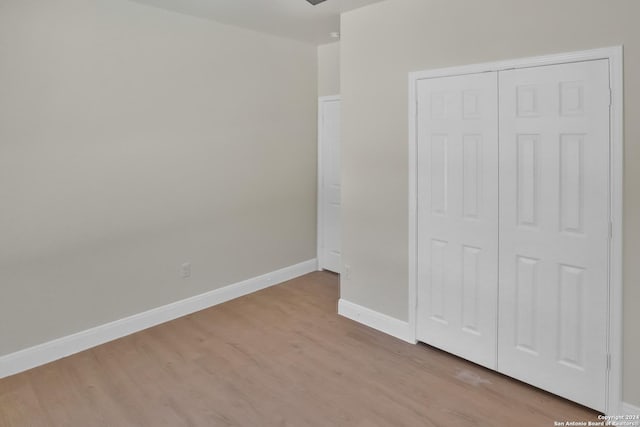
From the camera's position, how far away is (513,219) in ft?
8.52

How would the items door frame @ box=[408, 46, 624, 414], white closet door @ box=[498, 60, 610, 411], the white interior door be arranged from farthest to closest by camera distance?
the white interior door, white closet door @ box=[498, 60, 610, 411], door frame @ box=[408, 46, 624, 414]

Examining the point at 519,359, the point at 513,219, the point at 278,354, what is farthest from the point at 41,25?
the point at 519,359

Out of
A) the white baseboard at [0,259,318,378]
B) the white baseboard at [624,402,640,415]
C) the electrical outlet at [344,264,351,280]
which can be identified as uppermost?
the electrical outlet at [344,264,351,280]

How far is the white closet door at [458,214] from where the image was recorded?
8.86ft

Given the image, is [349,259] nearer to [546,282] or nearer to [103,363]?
[546,282]

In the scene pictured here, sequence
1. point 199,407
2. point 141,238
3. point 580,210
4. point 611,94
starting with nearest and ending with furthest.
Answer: point 611,94
point 580,210
point 199,407
point 141,238

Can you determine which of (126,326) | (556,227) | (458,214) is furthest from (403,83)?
(126,326)

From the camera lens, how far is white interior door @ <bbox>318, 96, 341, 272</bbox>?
471cm

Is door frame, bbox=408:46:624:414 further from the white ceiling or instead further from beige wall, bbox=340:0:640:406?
the white ceiling

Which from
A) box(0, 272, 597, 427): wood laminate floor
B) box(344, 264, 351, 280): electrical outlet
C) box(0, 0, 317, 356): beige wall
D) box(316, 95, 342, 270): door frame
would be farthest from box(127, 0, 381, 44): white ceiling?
box(0, 272, 597, 427): wood laminate floor

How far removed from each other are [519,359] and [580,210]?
3.37ft

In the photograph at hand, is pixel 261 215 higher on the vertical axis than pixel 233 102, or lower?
lower

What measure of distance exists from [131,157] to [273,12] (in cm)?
171

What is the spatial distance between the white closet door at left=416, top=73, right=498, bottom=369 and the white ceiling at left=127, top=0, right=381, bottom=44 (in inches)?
43.5
